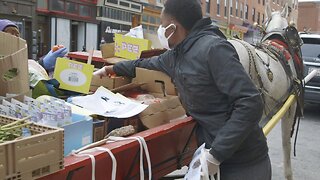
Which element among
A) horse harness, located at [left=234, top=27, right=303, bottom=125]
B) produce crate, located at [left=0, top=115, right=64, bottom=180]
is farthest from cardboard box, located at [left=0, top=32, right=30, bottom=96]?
horse harness, located at [left=234, top=27, right=303, bottom=125]

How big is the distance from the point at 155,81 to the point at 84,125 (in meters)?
1.24

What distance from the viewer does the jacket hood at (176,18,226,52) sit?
8.07 feet

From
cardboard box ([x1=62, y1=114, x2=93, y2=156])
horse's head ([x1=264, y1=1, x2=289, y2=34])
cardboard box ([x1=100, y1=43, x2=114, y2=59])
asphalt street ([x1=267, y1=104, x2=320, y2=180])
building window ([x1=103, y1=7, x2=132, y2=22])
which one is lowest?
asphalt street ([x1=267, y1=104, x2=320, y2=180])

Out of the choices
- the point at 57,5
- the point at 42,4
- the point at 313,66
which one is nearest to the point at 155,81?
the point at 313,66

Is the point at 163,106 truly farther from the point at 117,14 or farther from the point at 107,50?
the point at 117,14

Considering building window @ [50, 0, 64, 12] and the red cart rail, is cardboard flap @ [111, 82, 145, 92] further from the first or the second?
building window @ [50, 0, 64, 12]

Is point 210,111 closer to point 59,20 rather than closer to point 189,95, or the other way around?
point 189,95

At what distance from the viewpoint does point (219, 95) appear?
2.40m

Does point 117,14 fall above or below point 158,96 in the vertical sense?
below

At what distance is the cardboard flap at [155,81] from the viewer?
3322 mm

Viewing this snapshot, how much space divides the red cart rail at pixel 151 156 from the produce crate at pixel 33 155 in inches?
3.4

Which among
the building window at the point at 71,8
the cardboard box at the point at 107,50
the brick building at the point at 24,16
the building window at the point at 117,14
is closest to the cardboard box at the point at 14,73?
the cardboard box at the point at 107,50

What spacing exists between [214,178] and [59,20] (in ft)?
58.8

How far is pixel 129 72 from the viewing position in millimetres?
3463
